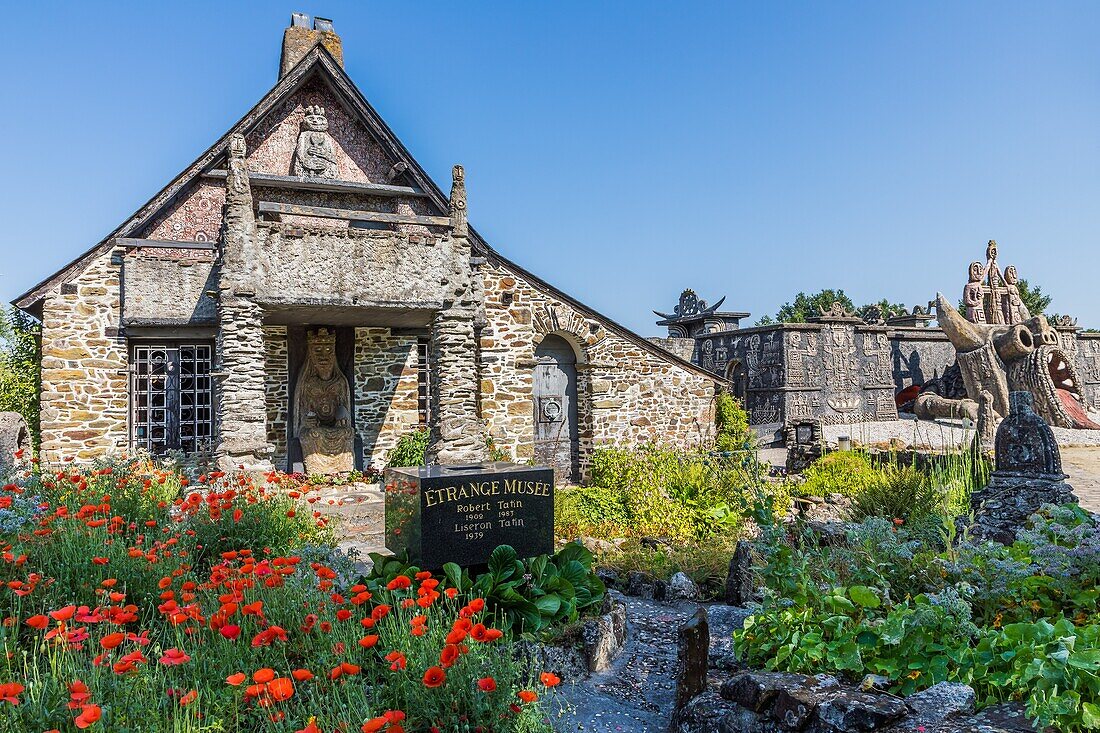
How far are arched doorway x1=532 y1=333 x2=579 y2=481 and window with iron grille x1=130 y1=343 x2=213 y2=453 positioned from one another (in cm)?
622

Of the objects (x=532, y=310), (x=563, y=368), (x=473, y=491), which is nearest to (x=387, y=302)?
(x=532, y=310)

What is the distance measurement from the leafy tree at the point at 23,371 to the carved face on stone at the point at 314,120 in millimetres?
6134

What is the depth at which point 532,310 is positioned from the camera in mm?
13922

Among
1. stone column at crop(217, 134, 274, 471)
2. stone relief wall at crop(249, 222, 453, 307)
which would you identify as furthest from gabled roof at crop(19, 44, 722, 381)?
stone column at crop(217, 134, 274, 471)

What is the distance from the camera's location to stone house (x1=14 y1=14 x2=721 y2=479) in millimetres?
10828

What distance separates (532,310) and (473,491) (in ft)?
29.4

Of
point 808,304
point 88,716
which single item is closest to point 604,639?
point 88,716

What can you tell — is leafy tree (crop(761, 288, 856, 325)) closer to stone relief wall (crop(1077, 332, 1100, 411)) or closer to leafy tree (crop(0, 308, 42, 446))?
stone relief wall (crop(1077, 332, 1100, 411))

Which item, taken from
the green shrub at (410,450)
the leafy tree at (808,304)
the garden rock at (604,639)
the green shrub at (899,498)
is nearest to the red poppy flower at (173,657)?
the garden rock at (604,639)

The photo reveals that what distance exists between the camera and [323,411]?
1328cm

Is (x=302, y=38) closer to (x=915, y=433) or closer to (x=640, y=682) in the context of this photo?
(x=640, y=682)

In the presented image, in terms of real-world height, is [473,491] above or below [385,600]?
above

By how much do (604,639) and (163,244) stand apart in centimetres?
1112

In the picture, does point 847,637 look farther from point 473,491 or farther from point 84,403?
point 84,403
